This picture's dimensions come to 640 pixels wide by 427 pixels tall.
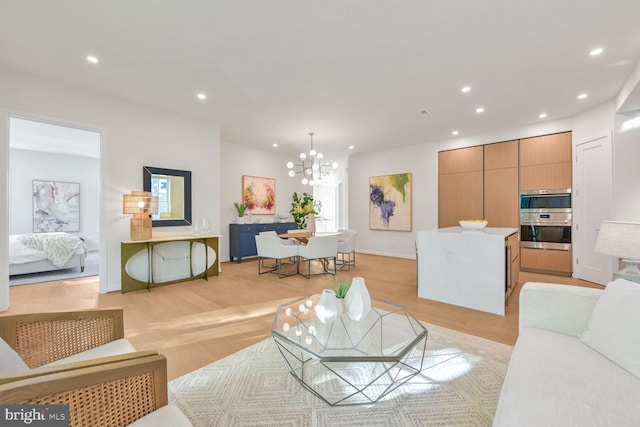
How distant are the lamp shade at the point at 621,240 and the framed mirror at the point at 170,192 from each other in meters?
5.40

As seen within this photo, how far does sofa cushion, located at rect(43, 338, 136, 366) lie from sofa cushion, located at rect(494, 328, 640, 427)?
68.5 inches

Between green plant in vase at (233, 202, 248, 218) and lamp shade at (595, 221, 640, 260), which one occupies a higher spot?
green plant in vase at (233, 202, 248, 218)

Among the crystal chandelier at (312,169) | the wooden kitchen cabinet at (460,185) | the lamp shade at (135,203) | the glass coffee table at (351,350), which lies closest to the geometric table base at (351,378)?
the glass coffee table at (351,350)

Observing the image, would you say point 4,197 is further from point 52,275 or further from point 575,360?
point 575,360

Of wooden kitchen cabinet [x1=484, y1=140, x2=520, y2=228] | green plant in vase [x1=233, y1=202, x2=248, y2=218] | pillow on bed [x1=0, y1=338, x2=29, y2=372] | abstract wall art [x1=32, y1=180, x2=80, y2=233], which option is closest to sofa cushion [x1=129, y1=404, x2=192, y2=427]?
pillow on bed [x1=0, y1=338, x2=29, y2=372]

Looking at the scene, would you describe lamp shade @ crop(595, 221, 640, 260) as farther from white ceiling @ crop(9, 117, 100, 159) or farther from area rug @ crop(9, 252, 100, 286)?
area rug @ crop(9, 252, 100, 286)

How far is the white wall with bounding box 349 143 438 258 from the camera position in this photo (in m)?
6.68

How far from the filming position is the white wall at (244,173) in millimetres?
6559

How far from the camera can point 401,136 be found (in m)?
6.18

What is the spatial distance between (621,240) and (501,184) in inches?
149

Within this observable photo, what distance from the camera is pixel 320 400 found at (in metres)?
1.72

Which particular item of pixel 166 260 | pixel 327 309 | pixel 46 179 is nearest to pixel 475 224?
pixel 327 309

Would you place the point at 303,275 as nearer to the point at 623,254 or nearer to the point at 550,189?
the point at 623,254

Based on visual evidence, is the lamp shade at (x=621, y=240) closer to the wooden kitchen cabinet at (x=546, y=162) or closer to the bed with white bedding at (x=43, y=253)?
the wooden kitchen cabinet at (x=546, y=162)
